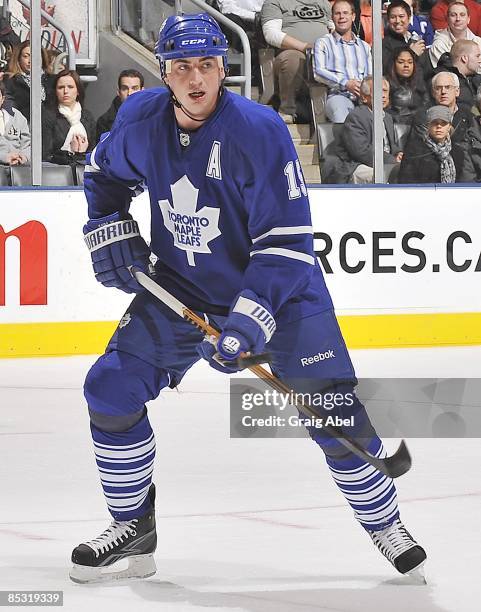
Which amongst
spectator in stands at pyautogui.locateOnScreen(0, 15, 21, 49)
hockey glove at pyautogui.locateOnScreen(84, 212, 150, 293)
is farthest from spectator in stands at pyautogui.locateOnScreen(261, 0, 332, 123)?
hockey glove at pyautogui.locateOnScreen(84, 212, 150, 293)

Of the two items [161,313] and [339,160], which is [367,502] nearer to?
[161,313]

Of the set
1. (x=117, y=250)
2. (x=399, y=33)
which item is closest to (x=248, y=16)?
(x=399, y=33)

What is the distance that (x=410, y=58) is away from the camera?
7574mm

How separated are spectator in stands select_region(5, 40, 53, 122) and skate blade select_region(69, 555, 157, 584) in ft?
13.1

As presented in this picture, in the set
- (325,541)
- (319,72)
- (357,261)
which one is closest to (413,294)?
(357,261)

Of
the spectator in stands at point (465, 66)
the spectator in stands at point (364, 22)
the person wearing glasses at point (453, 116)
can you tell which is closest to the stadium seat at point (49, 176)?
the spectator in stands at point (364, 22)

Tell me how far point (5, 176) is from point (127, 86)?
0.78 meters

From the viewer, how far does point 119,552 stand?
3.01 m

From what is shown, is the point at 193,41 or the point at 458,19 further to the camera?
the point at 458,19

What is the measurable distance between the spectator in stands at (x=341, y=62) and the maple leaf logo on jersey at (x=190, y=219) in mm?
4467

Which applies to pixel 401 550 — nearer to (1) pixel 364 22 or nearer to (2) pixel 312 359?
(2) pixel 312 359

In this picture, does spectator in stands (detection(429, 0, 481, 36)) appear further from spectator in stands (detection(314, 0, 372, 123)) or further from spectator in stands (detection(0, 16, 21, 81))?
spectator in stands (detection(0, 16, 21, 81))

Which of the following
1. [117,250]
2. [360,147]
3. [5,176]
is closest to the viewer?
[117,250]

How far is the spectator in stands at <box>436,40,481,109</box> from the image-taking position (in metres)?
7.69
